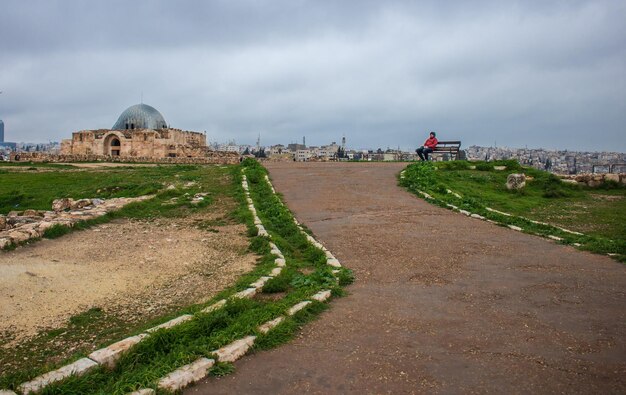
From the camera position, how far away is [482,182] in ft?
58.6

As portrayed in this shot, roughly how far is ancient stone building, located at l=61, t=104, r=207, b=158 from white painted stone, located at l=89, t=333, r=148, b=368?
149ft

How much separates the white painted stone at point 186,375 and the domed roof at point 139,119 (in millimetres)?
64786

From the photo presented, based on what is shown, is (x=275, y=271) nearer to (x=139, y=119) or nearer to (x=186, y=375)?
(x=186, y=375)

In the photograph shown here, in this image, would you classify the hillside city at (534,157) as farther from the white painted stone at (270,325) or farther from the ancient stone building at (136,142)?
the white painted stone at (270,325)

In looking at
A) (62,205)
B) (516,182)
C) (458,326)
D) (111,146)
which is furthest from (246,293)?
(111,146)

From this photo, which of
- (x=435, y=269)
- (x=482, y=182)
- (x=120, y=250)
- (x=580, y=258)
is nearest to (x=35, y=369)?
(x=120, y=250)

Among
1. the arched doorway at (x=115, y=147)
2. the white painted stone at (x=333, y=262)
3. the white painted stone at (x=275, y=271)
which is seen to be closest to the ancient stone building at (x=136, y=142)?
the arched doorway at (x=115, y=147)

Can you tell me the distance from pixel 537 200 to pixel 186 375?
14.5 meters

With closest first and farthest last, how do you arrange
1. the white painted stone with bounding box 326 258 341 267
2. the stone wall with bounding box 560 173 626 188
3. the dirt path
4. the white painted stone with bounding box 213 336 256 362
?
the dirt path
the white painted stone with bounding box 213 336 256 362
the white painted stone with bounding box 326 258 341 267
the stone wall with bounding box 560 173 626 188

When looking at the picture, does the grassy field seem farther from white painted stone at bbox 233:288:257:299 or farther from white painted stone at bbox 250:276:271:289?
white painted stone at bbox 233:288:257:299

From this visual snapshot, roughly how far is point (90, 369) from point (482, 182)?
16.5 meters

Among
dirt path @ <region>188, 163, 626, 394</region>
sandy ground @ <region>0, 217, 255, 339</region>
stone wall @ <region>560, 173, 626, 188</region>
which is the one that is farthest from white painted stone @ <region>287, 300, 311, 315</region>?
stone wall @ <region>560, 173, 626, 188</region>

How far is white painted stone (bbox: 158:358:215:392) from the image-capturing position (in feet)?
12.5

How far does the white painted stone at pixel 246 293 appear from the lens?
5.86 metres
